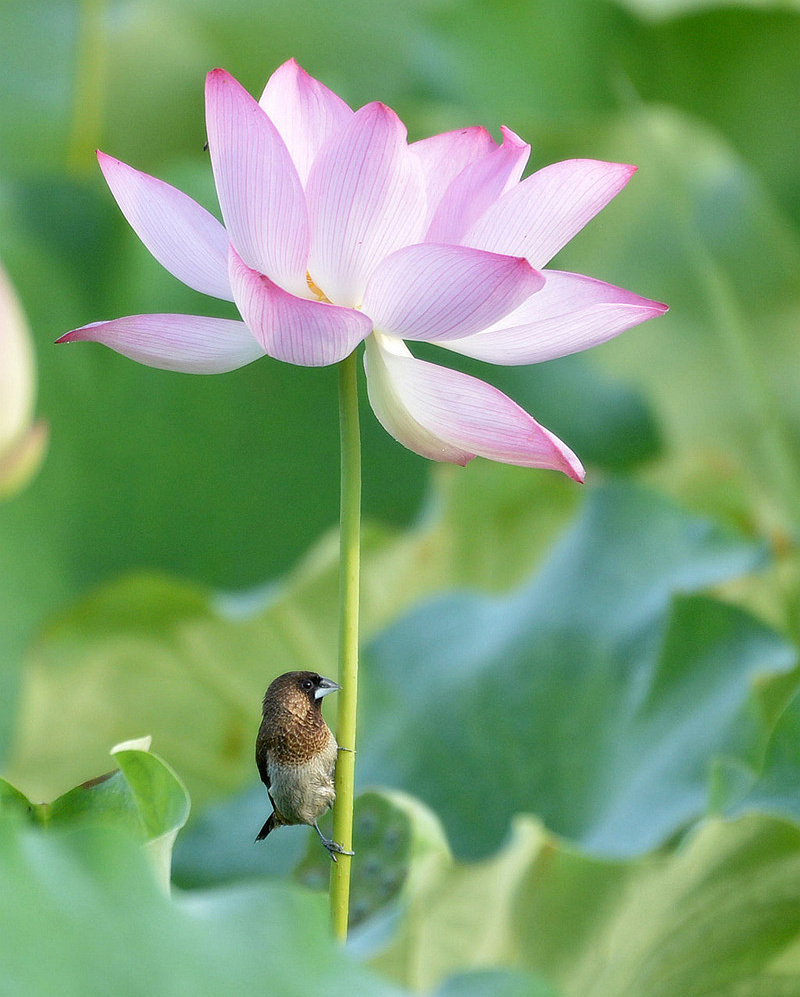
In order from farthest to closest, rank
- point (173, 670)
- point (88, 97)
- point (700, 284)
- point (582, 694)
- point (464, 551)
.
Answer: point (88, 97), point (700, 284), point (464, 551), point (173, 670), point (582, 694)

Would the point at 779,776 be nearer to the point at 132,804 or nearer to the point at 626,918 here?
the point at 626,918

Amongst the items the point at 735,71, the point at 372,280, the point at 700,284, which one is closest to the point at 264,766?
the point at 372,280

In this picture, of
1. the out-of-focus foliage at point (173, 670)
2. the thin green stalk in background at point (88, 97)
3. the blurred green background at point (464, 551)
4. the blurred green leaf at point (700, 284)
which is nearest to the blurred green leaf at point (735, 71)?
the blurred green background at point (464, 551)

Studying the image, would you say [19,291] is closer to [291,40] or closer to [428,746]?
[428,746]

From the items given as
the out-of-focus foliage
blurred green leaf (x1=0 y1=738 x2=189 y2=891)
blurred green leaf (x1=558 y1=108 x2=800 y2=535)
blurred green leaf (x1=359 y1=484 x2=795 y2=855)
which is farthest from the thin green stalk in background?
blurred green leaf (x1=0 y1=738 x2=189 y2=891)

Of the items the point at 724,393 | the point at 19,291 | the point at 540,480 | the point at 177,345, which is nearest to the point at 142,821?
the point at 177,345

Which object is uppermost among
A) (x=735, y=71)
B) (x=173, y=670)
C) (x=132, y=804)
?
(x=735, y=71)

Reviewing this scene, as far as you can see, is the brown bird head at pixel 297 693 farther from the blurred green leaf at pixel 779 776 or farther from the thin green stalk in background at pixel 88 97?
the thin green stalk in background at pixel 88 97
